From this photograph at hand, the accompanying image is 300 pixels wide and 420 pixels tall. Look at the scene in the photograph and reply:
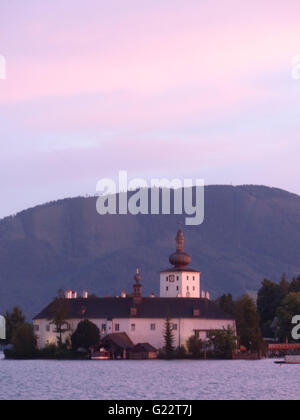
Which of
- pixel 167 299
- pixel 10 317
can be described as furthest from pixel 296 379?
pixel 10 317

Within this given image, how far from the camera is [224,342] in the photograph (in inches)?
5118

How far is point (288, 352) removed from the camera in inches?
5458

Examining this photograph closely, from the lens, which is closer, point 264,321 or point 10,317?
point 10,317

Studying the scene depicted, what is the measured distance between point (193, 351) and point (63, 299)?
19621 mm

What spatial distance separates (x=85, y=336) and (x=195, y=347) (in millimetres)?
12522

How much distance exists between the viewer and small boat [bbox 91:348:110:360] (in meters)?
132

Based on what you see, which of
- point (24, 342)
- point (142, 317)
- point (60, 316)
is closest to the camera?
point (24, 342)

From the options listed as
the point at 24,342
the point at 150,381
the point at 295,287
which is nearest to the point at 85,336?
the point at 24,342

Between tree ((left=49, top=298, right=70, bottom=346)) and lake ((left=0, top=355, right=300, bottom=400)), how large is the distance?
829 inches

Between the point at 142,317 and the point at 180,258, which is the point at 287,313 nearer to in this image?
the point at 142,317

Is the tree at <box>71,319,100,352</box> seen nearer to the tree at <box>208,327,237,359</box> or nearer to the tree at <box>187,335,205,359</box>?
the tree at <box>187,335,205,359</box>
